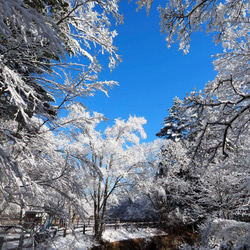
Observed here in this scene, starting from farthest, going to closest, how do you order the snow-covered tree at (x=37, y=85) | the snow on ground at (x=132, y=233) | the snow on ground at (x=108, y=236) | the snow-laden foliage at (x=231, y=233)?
the snow on ground at (x=132, y=233)
the snow on ground at (x=108, y=236)
the snow-laden foliage at (x=231, y=233)
the snow-covered tree at (x=37, y=85)

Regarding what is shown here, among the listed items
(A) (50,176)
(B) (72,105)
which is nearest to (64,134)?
(B) (72,105)

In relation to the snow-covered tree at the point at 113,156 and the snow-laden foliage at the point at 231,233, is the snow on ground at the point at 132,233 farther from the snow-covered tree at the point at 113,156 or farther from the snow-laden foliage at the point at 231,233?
the snow-laden foliage at the point at 231,233

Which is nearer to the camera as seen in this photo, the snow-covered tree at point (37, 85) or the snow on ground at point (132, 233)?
the snow-covered tree at point (37, 85)

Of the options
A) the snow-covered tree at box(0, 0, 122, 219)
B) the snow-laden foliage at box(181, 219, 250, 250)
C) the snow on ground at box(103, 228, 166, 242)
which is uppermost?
the snow-covered tree at box(0, 0, 122, 219)

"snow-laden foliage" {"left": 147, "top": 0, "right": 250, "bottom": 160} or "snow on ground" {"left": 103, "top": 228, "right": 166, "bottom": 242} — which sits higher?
"snow-laden foliage" {"left": 147, "top": 0, "right": 250, "bottom": 160}

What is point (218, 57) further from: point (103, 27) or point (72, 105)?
point (72, 105)

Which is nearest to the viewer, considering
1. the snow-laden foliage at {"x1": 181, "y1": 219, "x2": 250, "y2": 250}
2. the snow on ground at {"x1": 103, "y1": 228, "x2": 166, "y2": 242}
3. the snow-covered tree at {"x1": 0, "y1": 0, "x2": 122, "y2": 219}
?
the snow-covered tree at {"x1": 0, "y1": 0, "x2": 122, "y2": 219}

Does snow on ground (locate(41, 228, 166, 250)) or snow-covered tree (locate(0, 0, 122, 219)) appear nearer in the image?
snow-covered tree (locate(0, 0, 122, 219))

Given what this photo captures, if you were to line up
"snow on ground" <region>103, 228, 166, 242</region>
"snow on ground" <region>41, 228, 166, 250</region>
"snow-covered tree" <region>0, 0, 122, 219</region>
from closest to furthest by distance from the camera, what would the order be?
1. "snow-covered tree" <region>0, 0, 122, 219</region>
2. "snow on ground" <region>41, 228, 166, 250</region>
3. "snow on ground" <region>103, 228, 166, 242</region>

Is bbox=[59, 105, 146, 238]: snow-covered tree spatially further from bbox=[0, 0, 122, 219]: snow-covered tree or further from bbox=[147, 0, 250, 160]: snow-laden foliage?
bbox=[147, 0, 250, 160]: snow-laden foliage

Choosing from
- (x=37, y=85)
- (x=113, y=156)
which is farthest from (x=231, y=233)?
(x=37, y=85)

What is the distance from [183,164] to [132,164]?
292 inches

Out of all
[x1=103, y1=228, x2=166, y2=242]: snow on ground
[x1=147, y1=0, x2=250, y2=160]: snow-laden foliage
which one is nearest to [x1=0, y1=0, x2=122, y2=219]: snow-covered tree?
[x1=147, y1=0, x2=250, y2=160]: snow-laden foliage

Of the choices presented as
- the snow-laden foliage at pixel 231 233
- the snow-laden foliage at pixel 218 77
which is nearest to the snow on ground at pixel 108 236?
the snow-laden foliage at pixel 231 233
